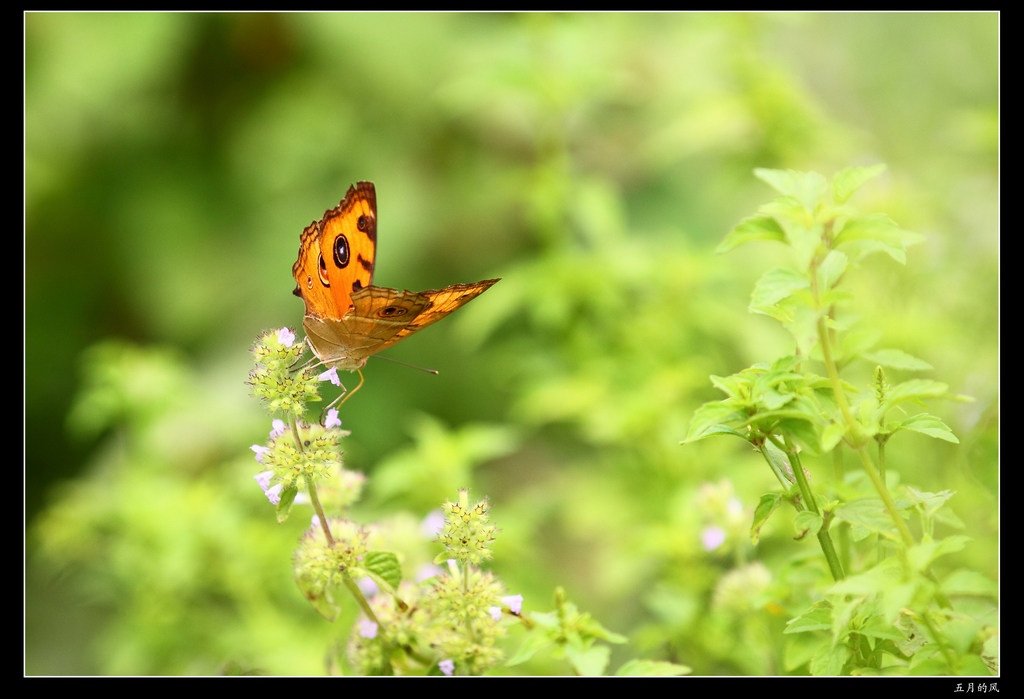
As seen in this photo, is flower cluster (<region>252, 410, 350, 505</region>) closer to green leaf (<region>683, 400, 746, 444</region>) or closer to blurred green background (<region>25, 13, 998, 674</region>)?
blurred green background (<region>25, 13, 998, 674</region>)

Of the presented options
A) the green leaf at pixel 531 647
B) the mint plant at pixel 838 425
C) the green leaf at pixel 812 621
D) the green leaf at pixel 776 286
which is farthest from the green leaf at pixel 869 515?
the green leaf at pixel 531 647

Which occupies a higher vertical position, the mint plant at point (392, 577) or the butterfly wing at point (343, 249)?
the butterfly wing at point (343, 249)

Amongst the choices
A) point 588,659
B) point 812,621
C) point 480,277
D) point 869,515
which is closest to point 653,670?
point 588,659

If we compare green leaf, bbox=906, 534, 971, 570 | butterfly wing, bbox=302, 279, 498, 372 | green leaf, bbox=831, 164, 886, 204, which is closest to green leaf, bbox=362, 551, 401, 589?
butterfly wing, bbox=302, 279, 498, 372

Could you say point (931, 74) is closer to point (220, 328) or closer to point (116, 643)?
point (220, 328)

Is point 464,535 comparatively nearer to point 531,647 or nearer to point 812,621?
point 531,647

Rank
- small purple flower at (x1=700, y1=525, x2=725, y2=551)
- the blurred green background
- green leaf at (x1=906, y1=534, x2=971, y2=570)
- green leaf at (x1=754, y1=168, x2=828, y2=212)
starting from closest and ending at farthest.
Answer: green leaf at (x1=906, y1=534, x2=971, y2=570) → green leaf at (x1=754, y1=168, x2=828, y2=212) → small purple flower at (x1=700, y1=525, x2=725, y2=551) → the blurred green background

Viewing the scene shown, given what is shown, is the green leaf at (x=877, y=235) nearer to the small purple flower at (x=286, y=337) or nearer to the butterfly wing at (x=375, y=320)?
the butterfly wing at (x=375, y=320)
